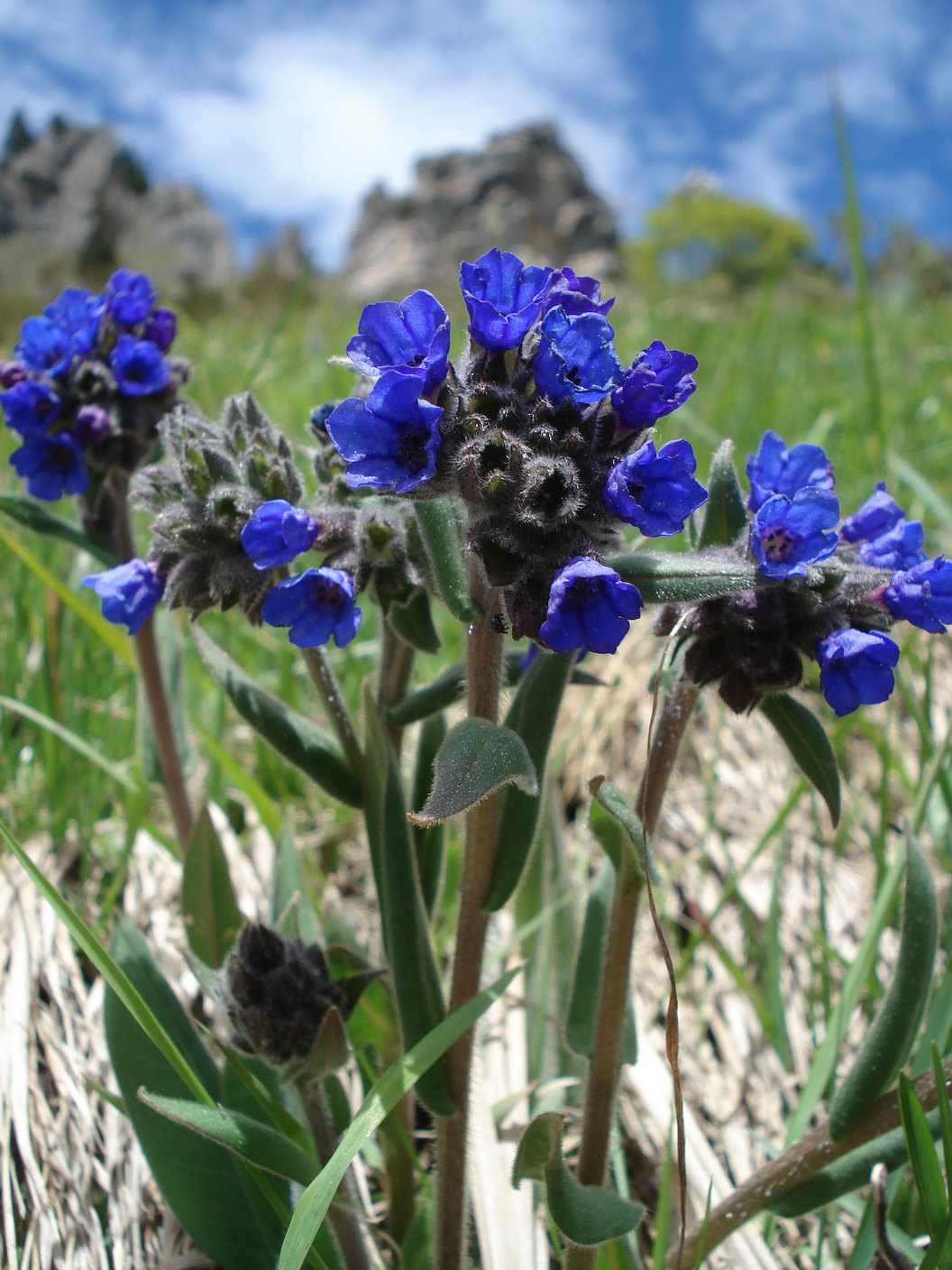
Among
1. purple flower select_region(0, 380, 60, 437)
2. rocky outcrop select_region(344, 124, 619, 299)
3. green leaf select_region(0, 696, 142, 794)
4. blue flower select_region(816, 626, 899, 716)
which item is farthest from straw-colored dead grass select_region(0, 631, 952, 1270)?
rocky outcrop select_region(344, 124, 619, 299)

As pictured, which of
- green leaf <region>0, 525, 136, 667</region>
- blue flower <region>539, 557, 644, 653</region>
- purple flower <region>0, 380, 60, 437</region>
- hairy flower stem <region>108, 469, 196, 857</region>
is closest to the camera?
blue flower <region>539, 557, 644, 653</region>

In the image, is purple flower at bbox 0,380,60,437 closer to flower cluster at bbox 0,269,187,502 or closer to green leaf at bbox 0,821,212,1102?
flower cluster at bbox 0,269,187,502

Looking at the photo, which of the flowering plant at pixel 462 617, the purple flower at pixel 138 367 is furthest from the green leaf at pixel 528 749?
the purple flower at pixel 138 367

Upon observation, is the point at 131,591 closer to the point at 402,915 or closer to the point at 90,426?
the point at 90,426

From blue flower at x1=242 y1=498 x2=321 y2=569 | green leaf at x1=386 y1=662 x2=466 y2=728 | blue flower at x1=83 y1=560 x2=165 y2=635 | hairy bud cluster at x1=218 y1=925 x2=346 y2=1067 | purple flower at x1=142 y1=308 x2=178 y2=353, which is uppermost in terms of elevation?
purple flower at x1=142 y1=308 x2=178 y2=353

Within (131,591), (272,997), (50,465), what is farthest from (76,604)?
(272,997)

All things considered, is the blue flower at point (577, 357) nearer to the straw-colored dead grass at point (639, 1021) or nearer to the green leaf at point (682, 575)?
the green leaf at point (682, 575)

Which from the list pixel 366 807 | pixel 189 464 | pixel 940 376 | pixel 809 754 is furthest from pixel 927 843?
pixel 940 376
